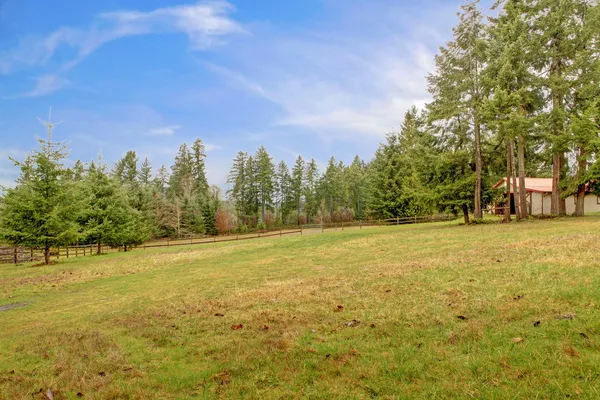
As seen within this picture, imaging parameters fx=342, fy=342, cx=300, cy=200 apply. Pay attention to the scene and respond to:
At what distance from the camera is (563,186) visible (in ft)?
80.2

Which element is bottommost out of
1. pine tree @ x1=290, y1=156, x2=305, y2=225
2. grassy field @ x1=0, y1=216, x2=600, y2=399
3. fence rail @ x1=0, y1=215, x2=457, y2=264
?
fence rail @ x1=0, y1=215, x2=457, y2=264

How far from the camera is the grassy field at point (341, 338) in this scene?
12.2 feet

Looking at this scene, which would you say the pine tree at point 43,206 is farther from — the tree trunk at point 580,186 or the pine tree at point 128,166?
the pine tree at point 128,166

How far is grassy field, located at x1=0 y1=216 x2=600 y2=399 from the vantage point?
3.72 m

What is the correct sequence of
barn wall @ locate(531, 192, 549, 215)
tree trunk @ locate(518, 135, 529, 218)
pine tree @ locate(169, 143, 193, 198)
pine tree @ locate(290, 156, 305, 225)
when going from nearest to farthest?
tree trunk @ locate(518, 135, 529, 218) < barn wall @ locate(531, 192, 549, 215) < pine tree @ locate(169, 143, 193, 198) < pine tree @ locate(290, 156, 305, 225)

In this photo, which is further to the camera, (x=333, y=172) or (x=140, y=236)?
(x=333, y=172)

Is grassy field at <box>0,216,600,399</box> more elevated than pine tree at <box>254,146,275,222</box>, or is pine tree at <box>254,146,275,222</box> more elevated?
pine tree at <box>254,146,275,222</box>

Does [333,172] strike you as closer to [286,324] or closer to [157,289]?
[157,289]

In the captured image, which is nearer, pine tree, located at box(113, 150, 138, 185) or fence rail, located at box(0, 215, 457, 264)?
fence rail, located at box(0, 215, 457, 264)

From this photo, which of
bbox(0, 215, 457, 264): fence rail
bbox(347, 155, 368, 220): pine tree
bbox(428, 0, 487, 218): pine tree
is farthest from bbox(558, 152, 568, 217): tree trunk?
bbox(347, 155, 368, 220): pine tree

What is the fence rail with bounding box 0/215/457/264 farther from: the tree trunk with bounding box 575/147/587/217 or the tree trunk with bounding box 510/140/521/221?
the tree trunk with bounding box 575/147/587/217

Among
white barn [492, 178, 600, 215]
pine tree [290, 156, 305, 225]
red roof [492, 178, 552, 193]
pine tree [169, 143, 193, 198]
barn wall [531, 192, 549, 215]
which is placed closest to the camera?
white barn [492, 178, 600, 215]

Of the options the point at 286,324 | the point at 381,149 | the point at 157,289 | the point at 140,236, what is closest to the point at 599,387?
the point at 286,324

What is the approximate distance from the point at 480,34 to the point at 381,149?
74.6ft
